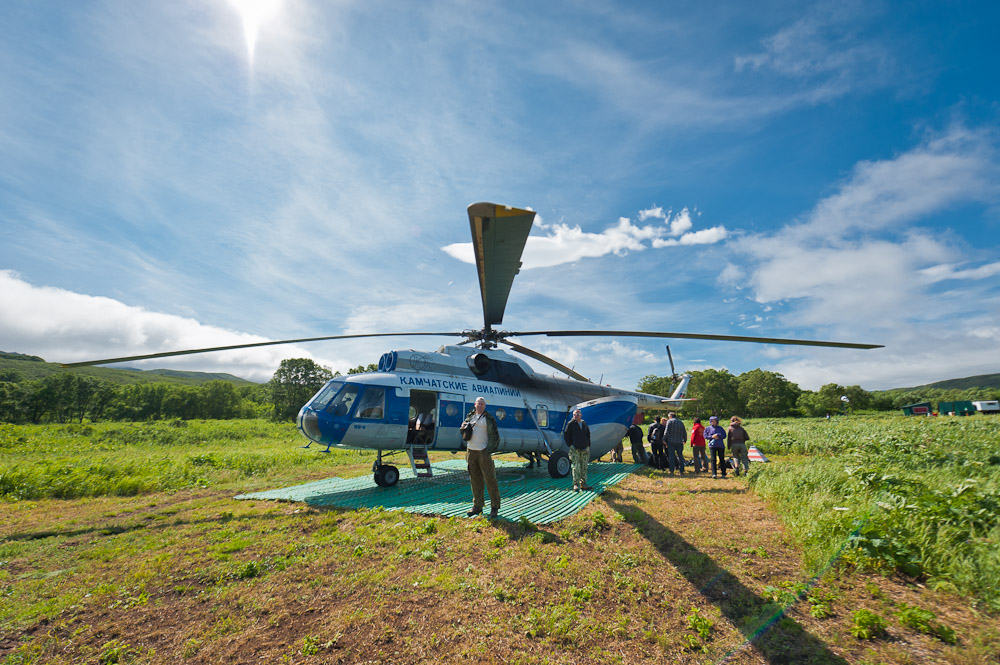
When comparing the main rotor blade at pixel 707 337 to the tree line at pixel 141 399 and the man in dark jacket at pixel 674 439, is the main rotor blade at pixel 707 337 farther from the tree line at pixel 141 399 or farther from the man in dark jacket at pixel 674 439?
the tree line at pixel 141 399

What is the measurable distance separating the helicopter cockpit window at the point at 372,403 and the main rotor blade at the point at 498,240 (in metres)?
4.29

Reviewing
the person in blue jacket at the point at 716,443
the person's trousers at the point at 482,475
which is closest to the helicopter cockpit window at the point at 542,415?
the person in blue jacket at the point at 716,443

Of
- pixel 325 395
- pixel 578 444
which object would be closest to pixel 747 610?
pixel 578 444

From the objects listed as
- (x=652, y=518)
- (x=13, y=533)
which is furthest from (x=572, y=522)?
(x=13, y=533)

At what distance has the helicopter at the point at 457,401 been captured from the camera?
9484mm

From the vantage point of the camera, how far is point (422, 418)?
10.8 metres

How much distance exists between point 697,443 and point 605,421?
346cm

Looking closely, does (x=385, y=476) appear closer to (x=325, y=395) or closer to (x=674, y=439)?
(x=325, y=395)

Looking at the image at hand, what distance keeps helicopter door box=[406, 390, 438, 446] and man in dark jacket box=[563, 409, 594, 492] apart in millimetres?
→ 3653

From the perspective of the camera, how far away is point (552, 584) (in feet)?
15.2

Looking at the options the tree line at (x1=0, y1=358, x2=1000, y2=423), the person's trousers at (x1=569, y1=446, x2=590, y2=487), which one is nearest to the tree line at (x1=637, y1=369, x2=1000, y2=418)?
the tree line at (x1=0, y1=358, x2=1000, y2=423)

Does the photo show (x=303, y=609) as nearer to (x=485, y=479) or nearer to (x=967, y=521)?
(x=485, y=479)

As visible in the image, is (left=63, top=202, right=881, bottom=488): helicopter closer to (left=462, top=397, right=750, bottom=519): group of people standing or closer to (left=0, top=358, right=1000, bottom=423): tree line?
(left=462, top=397, right=750, bottom=519): group of people standing

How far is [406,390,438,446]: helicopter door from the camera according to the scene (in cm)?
1057
